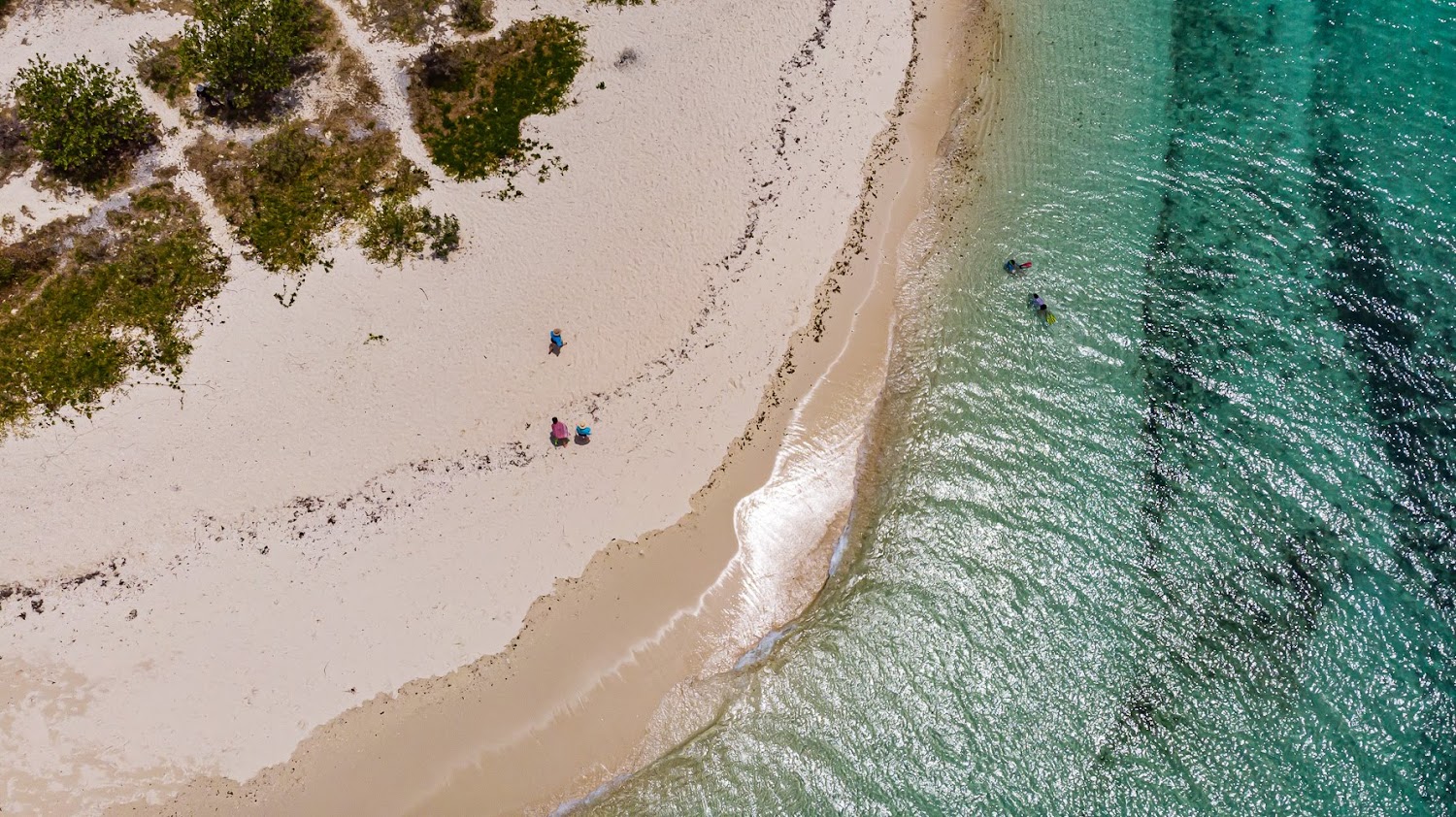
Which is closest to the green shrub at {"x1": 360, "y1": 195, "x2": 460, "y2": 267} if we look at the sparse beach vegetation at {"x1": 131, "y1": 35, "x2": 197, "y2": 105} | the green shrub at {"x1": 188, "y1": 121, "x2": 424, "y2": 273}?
the green shrub at {"x1": 188, "y1": 121, "x2": 424, "y2": 273}

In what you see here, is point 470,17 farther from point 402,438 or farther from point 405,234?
point 402,438

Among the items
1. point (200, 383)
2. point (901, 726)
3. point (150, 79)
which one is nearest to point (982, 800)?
point (901, 726)

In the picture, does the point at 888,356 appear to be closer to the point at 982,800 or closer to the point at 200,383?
the point at 982,800

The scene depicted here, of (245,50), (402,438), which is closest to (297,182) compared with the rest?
(245,50)

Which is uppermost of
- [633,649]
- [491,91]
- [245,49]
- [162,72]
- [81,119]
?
[162,72]

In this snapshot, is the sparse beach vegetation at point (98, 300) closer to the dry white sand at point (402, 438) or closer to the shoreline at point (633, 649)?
the dry white sand at point (402, 438)

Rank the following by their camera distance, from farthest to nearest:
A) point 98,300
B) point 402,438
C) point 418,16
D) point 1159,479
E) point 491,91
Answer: point 418,16 → point 491,91 → point 1159,479 → point 98,300 → point 402,438
